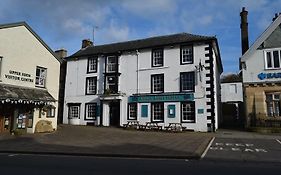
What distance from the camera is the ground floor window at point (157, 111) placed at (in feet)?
90.4

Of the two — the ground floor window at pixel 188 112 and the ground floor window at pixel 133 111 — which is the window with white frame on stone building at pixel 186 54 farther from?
the ground floor window at pixel 133 111

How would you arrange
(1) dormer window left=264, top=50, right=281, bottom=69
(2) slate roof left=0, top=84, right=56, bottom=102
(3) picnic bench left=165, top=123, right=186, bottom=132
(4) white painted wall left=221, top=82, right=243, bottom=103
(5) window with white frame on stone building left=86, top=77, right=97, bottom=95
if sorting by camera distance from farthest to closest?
(4) white painted wall left=221, top=82, right=243, bottom=103 → (5) window with white frame on stone building left=86, top=77, right=97, bottom=95 → (3) picnic bench left=165, top=123, right=186, bottom=132 → (1) dormer window left=264, top=50, right=281, bottom=69 → (2) slate roof left=0, top=84, right=56, bottom=102

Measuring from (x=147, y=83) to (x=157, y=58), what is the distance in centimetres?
277

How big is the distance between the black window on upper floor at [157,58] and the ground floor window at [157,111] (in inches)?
162

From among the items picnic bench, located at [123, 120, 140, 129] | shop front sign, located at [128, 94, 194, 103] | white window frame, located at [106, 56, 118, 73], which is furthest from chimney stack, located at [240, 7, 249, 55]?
picnic bench, located at [123, 120, 140, 129]

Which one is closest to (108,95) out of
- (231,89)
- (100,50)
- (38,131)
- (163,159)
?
(100,50)

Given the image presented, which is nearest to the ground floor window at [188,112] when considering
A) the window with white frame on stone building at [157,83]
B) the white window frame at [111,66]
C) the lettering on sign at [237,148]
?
the window with white frame on stone building at [157,83]

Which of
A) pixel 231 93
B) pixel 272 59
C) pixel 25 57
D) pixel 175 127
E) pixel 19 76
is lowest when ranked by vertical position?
pixel 175 127

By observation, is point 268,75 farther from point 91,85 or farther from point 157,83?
point 91,85

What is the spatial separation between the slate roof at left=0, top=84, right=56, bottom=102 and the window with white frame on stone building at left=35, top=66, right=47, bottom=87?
24.0 inches

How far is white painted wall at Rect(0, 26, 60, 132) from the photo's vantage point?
20.9 metres

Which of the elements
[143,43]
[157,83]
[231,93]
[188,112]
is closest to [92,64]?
[143,43]

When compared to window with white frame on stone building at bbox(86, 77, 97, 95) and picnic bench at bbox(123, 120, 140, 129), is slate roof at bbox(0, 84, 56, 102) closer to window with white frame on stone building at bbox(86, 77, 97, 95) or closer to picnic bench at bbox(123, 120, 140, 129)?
picnic bench at bbox(123, 120, 140, 129)

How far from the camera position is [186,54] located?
27.7 metres
